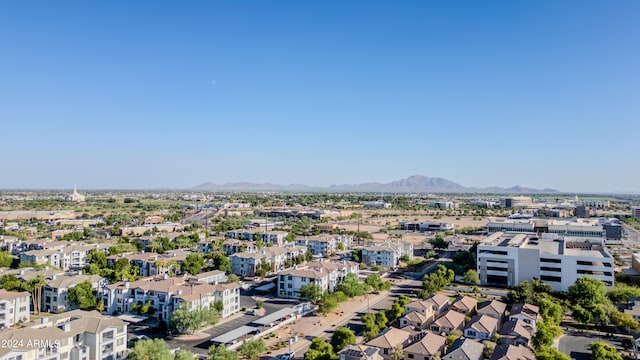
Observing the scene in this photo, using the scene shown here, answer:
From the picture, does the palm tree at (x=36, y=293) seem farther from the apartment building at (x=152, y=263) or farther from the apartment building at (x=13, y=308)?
the apartment building at (x=152, y=263)

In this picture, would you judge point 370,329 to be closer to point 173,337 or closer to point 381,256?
point 173,337

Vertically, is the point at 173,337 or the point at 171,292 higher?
the point at 171,292

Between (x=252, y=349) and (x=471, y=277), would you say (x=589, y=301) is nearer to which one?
(x=471, y=277)

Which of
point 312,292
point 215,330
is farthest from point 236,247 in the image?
point 215,330

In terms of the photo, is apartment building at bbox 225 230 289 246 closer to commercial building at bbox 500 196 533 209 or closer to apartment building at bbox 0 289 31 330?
apartment building at bbox 0 289 31 330

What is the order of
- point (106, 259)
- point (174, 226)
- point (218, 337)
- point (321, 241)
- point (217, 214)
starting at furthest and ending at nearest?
point (217, 214), point (174, 226), point (321, 241), point (106, 259), point (218, 337)

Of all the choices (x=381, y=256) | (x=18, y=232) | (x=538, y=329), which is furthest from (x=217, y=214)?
(x=538, y=329)
